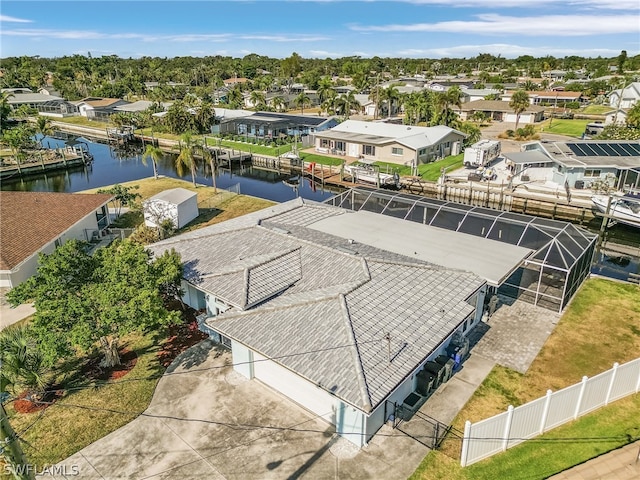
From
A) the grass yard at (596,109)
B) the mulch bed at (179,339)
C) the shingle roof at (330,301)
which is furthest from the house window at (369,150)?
the grass yard at (596,109)

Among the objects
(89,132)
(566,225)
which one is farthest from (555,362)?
(89,132)

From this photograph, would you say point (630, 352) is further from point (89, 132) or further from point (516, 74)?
point (516, 74)

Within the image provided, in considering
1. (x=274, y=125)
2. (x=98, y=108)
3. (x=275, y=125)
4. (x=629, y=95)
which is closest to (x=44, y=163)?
(x=274, y=125)

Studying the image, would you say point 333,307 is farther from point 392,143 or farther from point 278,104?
point 278,104

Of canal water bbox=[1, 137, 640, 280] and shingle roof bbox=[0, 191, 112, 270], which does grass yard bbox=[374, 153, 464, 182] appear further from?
shingle roof bbox=[0, 191, 112, 270]

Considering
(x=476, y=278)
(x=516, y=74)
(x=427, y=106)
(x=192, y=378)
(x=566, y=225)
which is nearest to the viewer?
(x=192, y=378)

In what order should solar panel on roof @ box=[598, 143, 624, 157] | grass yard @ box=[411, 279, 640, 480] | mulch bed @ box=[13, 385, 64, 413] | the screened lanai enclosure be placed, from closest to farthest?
grass yard @ box=[411, 279, 640, 480] < mulch bed @ box=[13, 385, 64, 413] < the screened lanai enclosure < solar panel on roof @ box=[598, 143, 624, 157]

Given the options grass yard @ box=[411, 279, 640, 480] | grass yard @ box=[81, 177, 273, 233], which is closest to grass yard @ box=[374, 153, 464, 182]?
grass yard @ box=[81, 177, 273, 233]
